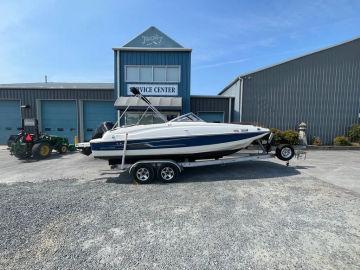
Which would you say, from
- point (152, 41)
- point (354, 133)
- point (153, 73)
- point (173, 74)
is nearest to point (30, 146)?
point (153, 73)

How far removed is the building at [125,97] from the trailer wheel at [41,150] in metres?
4.27

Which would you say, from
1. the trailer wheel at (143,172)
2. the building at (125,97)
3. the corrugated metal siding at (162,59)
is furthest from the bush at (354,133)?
the trailer wheel at (143,172)

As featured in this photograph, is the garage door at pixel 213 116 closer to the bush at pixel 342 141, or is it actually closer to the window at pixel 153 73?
the window at pixel 153 73

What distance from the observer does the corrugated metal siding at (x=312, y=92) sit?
1379 centimetres

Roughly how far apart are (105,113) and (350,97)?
16782 mm

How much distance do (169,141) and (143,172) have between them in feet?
3.86

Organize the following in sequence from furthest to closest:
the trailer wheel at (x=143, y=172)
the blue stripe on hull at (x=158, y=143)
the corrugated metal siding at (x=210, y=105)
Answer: the corrugated metal siding at (x=210, y=105)
the blue stripe on hull at (x=158, y=143)
the trailer wheel at (x=143, y=172)

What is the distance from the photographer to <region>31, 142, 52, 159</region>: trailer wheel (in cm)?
Result: 983

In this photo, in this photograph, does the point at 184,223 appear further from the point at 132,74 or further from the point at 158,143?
the point at 132,74

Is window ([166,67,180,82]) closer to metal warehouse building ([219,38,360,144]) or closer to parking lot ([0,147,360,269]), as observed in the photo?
metal warehouse building ([219,38,360,144])

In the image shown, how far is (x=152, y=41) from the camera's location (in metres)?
13.7

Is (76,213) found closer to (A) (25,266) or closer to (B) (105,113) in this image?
(A) (25,266)

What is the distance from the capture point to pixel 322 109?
1398 cm

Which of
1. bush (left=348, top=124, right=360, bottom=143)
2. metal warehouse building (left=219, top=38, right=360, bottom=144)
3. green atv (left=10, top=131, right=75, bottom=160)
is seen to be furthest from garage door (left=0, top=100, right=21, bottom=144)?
bush (left=348, top=124, right=360, bottom=143)
